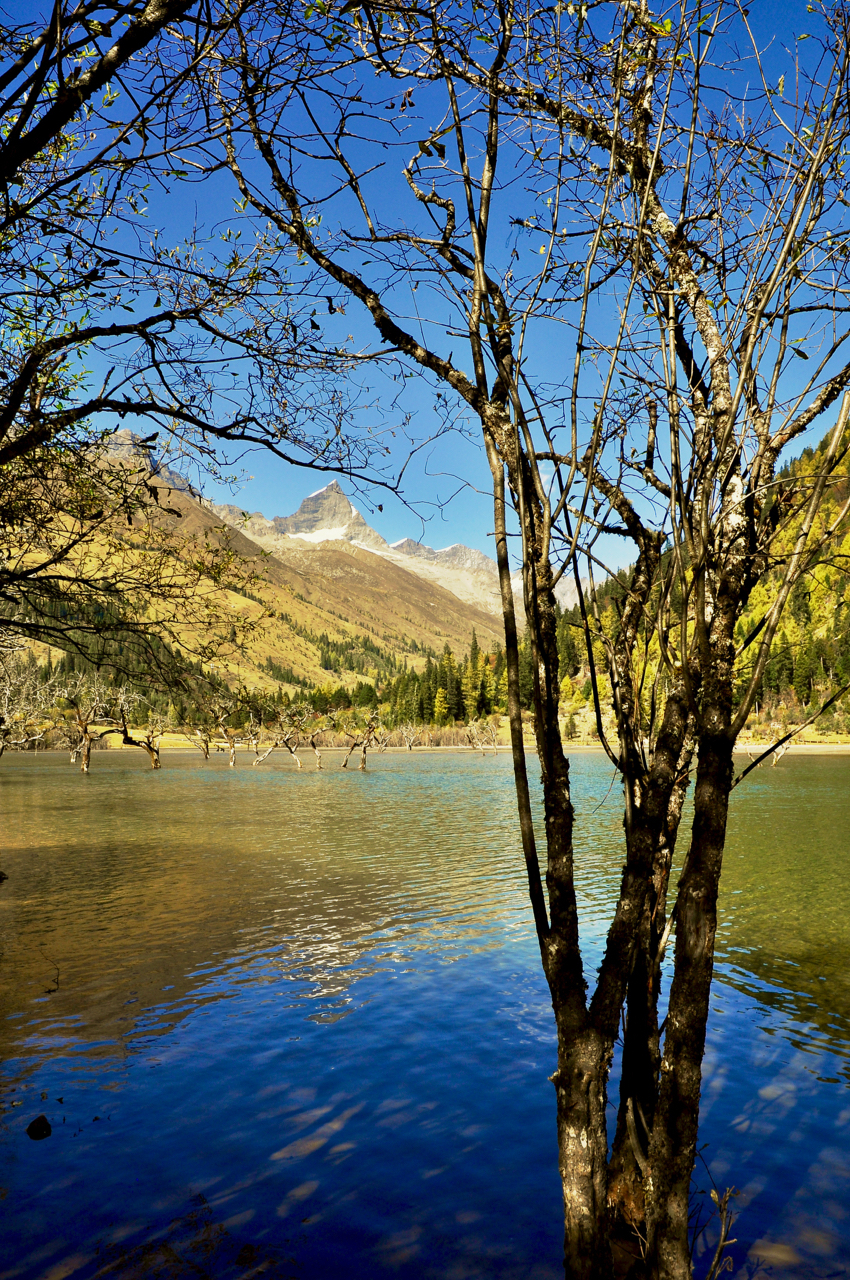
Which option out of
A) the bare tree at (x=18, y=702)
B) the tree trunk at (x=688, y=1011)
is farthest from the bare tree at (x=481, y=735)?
the tree trunk at (x=688, y=1011)

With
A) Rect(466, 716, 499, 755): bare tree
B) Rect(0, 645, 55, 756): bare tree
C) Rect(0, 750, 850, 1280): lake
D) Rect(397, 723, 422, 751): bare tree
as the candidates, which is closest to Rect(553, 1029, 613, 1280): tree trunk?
Rect(0, 750, 850, 1280): lake

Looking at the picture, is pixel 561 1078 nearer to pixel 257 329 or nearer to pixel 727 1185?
→ pixel 727 1185

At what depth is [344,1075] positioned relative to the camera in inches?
322

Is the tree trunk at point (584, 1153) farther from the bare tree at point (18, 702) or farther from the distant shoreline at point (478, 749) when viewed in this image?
the distant shoreline at point (478, 749)

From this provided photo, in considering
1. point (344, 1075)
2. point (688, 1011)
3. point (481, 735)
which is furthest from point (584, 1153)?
point (481, 735)

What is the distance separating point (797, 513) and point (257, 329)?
4.20 m

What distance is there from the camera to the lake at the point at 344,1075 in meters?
5.47

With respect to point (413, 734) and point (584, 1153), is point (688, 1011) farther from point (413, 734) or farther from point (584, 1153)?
point (413, 734)

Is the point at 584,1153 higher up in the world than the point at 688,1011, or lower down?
lower down

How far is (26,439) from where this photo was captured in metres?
4.88

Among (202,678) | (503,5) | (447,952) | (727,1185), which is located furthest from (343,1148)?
(503,5)

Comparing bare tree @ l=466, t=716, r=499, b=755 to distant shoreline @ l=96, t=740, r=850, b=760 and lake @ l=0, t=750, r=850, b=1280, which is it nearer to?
distant shoreline @ l=96, t=740, r=850, b=760

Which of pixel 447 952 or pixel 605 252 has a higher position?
pixel 605 252

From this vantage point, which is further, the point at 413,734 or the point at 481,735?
the point at 481,735
